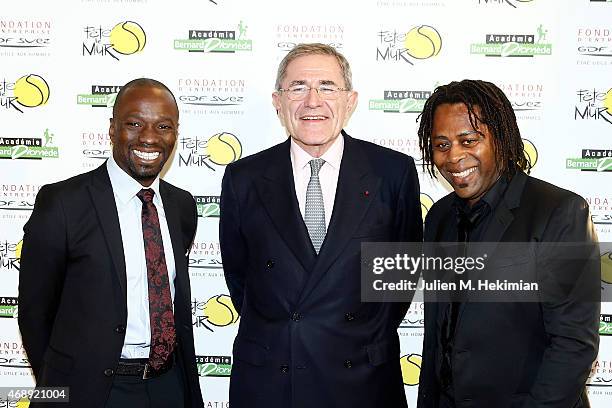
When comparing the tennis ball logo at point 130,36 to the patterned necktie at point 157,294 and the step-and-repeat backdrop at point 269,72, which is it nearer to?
the step-and-repeat backdrop at point 269,72

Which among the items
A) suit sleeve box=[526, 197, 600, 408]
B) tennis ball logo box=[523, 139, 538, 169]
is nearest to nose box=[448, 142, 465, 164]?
suit sleeve box=[526, 197, 600, 408]

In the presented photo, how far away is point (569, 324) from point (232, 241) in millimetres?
1510

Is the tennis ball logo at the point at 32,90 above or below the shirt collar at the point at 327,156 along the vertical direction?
above

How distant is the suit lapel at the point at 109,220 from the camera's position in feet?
8.00

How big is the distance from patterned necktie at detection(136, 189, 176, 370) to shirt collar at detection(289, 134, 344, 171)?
26.2 inches

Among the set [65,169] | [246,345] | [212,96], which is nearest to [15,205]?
[65,169]

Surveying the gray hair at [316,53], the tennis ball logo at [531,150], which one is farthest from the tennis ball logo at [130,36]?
the tennis ball logo at [531,150]

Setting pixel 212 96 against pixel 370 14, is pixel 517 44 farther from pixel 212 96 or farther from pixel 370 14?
pixel 212 96

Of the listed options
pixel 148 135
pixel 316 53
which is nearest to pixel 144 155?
pixel 148 135

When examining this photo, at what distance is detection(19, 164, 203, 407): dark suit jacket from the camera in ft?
7.88

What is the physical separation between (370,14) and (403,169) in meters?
1.21

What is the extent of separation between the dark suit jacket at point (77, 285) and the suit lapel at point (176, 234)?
0.88 feet

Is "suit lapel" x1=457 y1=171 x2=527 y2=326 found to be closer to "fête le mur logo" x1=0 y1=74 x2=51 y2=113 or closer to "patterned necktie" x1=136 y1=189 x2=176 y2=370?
"patterned necktie" x1=136 y1=189 x2=176 y2=370

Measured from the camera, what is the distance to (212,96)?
3.60m
